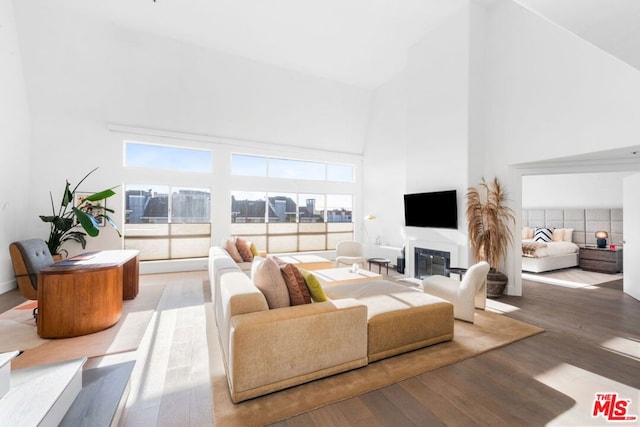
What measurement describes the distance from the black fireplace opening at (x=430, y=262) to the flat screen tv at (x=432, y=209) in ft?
1.87

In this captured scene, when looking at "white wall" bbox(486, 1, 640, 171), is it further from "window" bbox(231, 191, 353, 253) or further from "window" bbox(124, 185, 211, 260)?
"window" bbox(124, 185, 211, 260)

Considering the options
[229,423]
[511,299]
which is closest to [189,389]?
[229,423]

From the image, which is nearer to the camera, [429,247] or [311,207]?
[429,247]

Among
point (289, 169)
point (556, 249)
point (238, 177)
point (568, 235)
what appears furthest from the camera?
point (289, 169)

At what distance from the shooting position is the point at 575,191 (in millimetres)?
7574

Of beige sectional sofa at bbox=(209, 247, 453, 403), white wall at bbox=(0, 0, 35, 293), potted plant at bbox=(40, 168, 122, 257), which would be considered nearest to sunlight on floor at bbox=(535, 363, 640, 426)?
beige sectional sofa at bbox=(209, 247, 453, 403)

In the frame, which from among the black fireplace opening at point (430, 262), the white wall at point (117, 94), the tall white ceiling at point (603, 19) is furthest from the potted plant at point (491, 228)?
the white wall at point (117, 94)

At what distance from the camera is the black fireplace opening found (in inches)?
208

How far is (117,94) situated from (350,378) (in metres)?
7.01

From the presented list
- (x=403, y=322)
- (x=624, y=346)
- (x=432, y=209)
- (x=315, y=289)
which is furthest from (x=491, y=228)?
(x=315, y=289)

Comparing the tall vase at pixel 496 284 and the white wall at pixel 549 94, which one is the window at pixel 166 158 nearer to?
the white wall at pixel 549 94

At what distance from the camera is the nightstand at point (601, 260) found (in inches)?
250

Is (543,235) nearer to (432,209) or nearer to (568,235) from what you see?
(568,235)

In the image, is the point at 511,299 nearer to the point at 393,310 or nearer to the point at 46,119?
the point at 393,310
